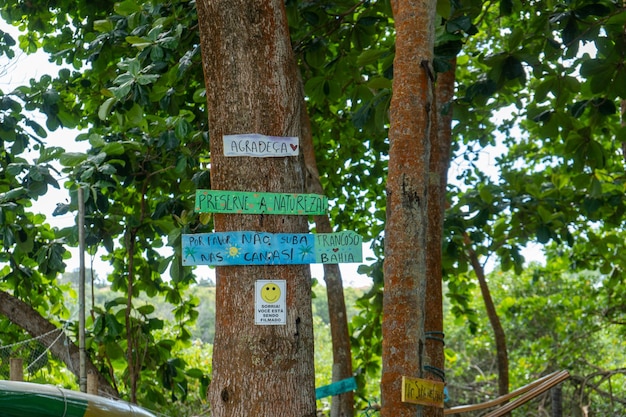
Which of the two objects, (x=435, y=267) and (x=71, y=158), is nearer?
(x=435, y=267)

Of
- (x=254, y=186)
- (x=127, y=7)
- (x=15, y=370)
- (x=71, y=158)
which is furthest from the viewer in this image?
(x=127, y=7)

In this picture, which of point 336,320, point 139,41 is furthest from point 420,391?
point 336,320

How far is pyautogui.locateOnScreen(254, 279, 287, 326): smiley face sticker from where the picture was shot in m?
2.93

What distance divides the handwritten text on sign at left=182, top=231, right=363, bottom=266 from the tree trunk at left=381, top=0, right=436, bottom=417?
242 mm

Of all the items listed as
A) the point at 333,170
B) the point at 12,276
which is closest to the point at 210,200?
the point at 12,276

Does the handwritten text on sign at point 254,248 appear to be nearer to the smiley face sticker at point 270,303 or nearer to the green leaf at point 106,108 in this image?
the smiley face sticker at point 270,303

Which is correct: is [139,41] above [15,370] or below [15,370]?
above

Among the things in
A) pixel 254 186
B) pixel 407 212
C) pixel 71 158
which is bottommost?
pixel 407 212

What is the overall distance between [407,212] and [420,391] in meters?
0.63

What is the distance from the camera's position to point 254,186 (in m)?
3.03

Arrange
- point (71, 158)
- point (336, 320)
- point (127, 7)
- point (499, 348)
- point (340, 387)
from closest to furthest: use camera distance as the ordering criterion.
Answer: point (71, 158)
point (127, 7)
point (340, 387)
point (336, 320)
point (499, 348)

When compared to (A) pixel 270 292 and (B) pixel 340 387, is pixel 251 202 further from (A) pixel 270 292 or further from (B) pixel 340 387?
(B) pixel 340 387

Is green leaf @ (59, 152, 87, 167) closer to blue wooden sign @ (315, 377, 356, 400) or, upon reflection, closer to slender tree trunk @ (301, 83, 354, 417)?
slender tree trunk @ (301, 83, 354, 417)

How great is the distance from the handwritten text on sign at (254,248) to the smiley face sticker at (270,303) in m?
0.08
